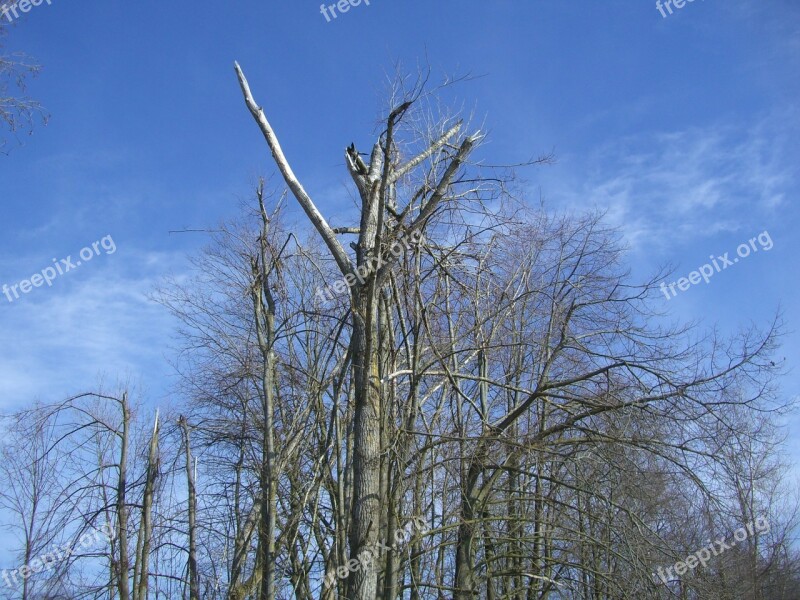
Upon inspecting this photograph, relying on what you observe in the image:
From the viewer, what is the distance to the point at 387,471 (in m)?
7.43

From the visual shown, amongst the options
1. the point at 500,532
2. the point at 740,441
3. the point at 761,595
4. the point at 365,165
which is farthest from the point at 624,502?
the point at 761,595

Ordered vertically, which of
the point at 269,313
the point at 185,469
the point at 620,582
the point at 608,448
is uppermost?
the point at 269,313

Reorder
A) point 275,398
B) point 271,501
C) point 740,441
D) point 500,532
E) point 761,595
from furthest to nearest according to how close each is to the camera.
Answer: point 761,595 → point 275,398 → point 271,501 → point 500,532 → point 740,441

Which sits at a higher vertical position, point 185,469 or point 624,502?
point 185,469

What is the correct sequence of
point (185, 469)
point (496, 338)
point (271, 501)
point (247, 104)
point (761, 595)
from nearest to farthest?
point (247, 104), point (271, 501), point (496, 338), point (185, 469), point (761, 595)

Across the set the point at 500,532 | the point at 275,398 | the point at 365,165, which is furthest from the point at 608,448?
the point at 275,398

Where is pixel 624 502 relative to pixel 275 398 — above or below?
below

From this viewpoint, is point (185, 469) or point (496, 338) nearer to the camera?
point (496, 338)

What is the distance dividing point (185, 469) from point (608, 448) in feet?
35.8

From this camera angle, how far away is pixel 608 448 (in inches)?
321

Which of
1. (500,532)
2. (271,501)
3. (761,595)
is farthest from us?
(761,595)

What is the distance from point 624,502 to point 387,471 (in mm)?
2740

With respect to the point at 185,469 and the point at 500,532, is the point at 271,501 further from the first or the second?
the point at 185,469

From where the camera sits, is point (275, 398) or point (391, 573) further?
point (275, 398)
